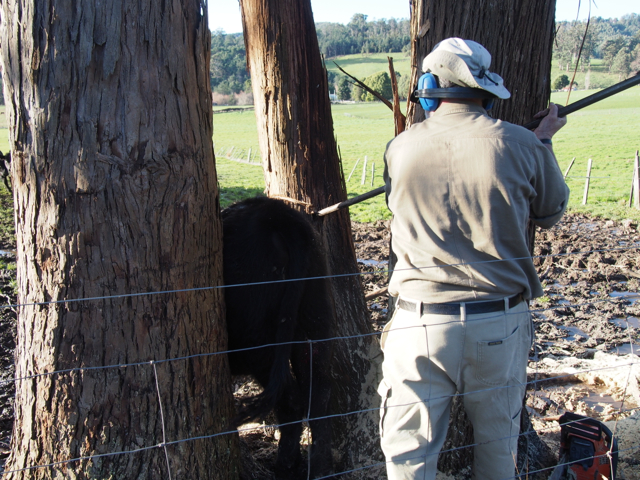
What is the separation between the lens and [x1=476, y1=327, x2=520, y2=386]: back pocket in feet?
6.57

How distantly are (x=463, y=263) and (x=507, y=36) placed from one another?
1419 mm

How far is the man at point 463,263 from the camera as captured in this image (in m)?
1.92

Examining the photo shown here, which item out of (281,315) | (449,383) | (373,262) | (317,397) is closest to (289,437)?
(317,397)

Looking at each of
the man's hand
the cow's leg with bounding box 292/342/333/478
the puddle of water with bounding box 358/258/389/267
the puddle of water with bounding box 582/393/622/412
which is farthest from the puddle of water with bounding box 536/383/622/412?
the puddle of water with bounding box 358/258/389/267

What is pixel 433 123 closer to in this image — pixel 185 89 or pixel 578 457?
pixel 185 89

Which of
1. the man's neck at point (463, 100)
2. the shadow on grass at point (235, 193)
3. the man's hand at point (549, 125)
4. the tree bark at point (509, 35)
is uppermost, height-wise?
the tree bark at point (509, 35)

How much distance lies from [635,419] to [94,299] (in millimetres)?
3642

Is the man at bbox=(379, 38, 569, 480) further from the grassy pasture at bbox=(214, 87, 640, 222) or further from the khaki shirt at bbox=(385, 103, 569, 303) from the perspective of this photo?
the grassy pasture at bbox=(214, 87, 640, 222)

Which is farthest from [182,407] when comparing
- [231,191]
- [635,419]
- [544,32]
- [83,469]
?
[231,191]

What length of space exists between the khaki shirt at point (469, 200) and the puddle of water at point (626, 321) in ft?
13.2

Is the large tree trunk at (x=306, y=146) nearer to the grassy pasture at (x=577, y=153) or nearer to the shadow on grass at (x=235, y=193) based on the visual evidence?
the grassy pasture at (x=577, y=153)

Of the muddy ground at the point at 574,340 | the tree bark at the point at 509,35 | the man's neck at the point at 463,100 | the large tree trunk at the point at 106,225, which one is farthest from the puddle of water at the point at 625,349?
the large tree trunk at the point at 106,225

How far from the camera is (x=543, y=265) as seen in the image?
7180 millimetres

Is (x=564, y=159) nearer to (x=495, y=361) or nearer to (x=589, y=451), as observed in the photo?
(x=589, y=451)
